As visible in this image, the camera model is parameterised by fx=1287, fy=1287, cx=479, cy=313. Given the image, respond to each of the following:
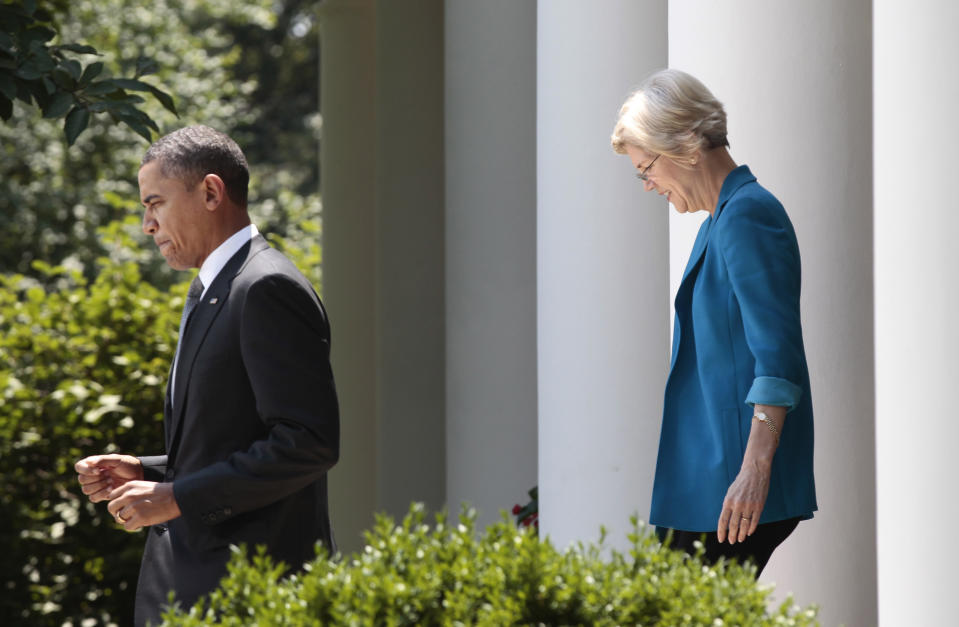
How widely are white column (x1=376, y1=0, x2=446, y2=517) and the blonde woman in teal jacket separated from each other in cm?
499

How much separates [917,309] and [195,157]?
1.88m

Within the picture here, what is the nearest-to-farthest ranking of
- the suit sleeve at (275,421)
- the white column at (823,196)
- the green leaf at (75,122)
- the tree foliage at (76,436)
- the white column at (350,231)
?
the suit sleeve at (275,421), the white column at (823,196), the green leaf at (75,122), the tree foliage at (76,436), the white column at (350,231)

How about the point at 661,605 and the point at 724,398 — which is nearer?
the point at 661,605

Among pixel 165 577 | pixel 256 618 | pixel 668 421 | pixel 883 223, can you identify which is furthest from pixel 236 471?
pixel 883 223

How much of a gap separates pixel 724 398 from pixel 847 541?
2.89 feet

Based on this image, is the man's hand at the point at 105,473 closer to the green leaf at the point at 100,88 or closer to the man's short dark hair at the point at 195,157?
the man's short dark hair at the point at 195,157

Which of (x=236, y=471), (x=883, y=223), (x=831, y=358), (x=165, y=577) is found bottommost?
(x=165, y=577)

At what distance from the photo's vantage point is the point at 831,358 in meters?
3.83

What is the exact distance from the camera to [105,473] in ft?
11.7

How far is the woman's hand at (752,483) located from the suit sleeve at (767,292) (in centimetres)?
6

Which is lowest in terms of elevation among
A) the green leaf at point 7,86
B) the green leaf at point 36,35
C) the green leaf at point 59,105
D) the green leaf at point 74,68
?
the green leaf at point 59,105

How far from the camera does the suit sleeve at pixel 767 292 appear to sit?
3.02 m

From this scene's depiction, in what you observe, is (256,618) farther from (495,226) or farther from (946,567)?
(495,226)

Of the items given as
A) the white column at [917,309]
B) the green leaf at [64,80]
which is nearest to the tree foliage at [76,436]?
the green leaf at [64,80]
